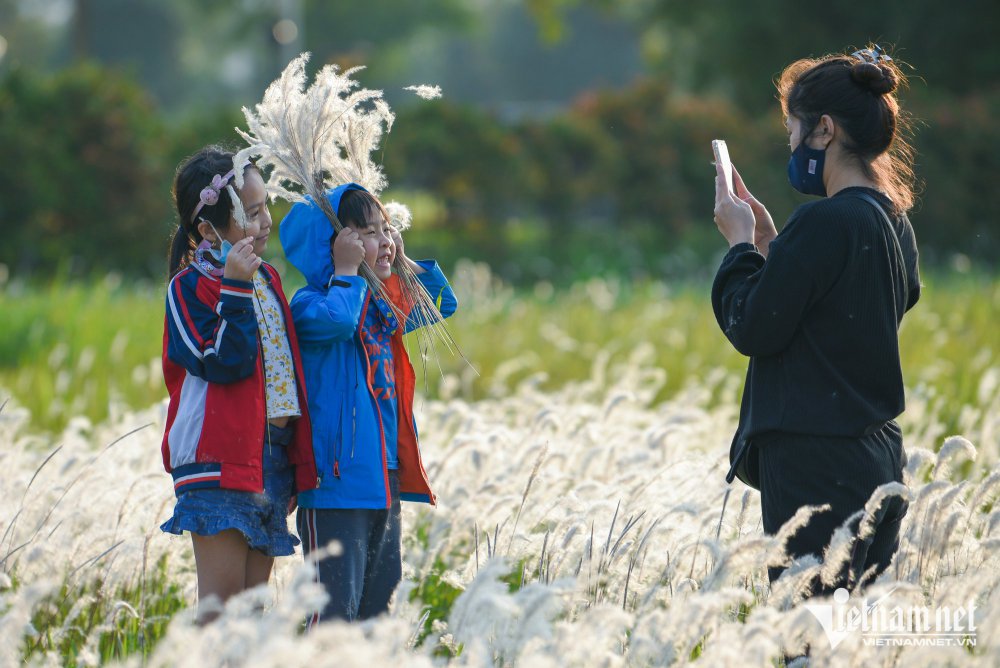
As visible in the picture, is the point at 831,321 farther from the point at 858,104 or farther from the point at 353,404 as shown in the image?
the point at 353,404

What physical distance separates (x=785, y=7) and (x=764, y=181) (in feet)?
18.0

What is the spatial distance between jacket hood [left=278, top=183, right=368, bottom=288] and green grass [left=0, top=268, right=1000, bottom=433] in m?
2.99

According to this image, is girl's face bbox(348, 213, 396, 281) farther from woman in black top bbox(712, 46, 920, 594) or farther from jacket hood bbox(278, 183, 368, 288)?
woman in black top bbox(712, 46, 920, 594)

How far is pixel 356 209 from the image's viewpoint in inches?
134

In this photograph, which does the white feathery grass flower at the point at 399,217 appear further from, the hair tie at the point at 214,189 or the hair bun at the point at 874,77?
the hair bun at the point at 874,77

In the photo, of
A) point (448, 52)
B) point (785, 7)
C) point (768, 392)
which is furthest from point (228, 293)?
point (448, 52)

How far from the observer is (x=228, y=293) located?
A: 3.14m

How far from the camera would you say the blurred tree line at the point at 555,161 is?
43.7ft

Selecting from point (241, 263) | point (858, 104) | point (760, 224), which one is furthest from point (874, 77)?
point (241, 263)

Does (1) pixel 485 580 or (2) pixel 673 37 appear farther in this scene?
(2) pixel 673 37

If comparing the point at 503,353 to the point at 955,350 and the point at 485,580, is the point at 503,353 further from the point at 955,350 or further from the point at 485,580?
the point at 485,580

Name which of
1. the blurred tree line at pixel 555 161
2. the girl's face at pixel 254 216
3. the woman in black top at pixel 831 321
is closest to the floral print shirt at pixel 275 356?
the girl's face at pixel 254 216

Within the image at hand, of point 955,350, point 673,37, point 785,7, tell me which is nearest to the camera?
point 955,350

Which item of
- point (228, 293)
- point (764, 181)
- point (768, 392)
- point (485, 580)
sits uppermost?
point (764, 181)
